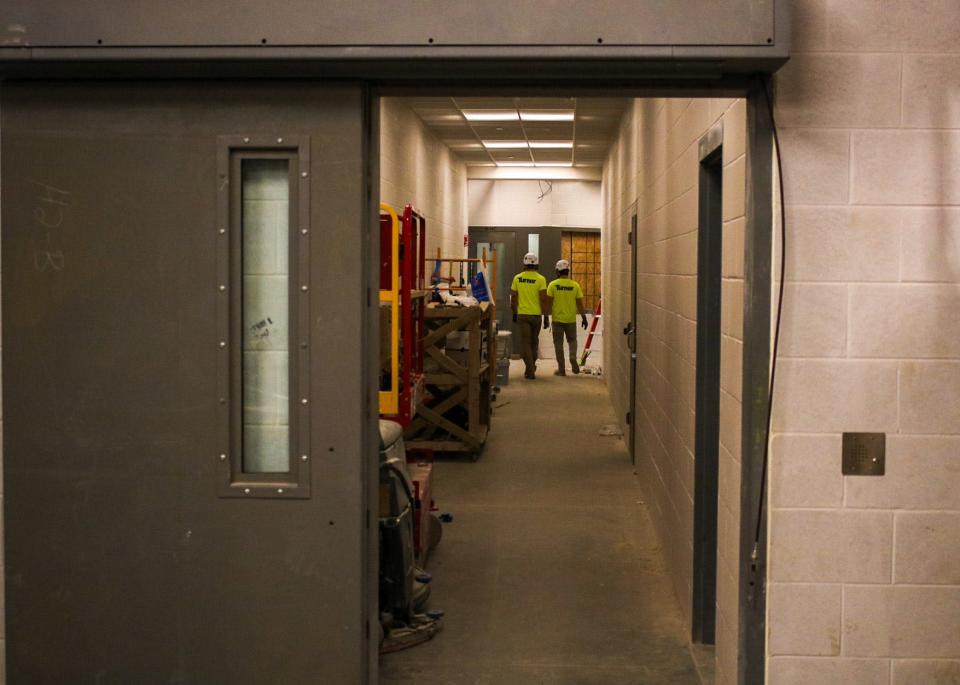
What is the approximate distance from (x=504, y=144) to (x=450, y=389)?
632 centimetres

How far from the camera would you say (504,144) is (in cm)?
1371

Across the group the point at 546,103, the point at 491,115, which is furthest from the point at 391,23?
the point at 491,115

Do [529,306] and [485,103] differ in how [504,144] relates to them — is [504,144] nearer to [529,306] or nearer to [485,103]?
[529,306]

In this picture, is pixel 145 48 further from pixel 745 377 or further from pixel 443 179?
pixel 443 179

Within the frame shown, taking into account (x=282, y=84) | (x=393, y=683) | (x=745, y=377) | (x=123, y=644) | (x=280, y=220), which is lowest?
(x=393, y=683)

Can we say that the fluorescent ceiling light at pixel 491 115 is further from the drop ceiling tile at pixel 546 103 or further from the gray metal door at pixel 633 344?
the gray metal door at pixel 633 344

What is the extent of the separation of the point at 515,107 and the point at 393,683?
742 cm

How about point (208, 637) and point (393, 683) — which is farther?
point (393, 683)

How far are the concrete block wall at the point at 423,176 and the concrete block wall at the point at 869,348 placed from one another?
598cm

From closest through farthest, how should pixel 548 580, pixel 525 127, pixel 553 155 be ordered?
1. pixel 548 580
2. pixel 525 127
3. pixel 553 155

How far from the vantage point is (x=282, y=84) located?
291 cm

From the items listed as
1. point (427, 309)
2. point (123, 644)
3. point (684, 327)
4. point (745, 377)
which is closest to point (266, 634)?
point (123, 644)

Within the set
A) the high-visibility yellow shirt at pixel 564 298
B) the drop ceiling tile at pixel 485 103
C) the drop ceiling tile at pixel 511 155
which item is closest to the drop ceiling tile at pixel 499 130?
the drop ceiling tile at pixel 485 103

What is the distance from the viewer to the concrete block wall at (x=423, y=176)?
9086 mm
